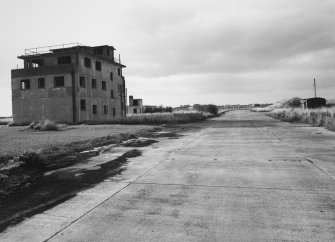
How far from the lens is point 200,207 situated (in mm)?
4523

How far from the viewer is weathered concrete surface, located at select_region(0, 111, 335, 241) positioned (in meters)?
3.58

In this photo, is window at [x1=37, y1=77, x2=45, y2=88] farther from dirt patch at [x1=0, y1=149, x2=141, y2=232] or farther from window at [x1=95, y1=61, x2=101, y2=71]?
dirt patch at [x1=0, y1=149, x2=141, y2=232]

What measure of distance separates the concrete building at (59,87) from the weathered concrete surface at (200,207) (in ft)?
101

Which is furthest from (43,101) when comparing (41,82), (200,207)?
(200,207)

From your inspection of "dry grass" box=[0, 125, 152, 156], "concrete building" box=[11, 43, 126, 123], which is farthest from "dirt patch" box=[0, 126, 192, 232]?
"concrete building" box=[11, 43, 126, 123]

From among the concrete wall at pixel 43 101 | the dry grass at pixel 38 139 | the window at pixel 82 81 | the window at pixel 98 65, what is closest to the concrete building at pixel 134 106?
the window at pixel 98 65

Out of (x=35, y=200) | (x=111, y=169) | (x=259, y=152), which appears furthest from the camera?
(x=259, y=152)

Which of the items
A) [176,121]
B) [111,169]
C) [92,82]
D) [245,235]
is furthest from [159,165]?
[92,82]

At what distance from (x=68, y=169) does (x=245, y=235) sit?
5452mm

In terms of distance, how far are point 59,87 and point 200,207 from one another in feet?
115

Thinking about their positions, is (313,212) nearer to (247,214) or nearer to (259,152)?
(247,214)

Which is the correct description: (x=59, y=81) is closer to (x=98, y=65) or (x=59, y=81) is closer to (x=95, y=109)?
(x=95, y=109)

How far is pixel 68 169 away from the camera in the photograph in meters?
7.70

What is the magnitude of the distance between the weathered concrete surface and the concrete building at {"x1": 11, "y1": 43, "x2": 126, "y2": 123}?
30835mm
